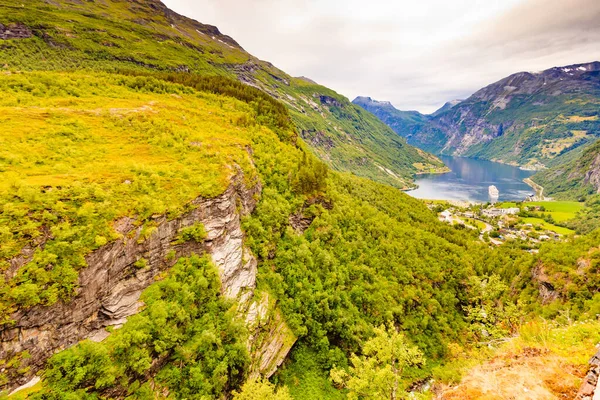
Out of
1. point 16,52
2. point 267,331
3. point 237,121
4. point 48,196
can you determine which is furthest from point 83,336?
point 16,52

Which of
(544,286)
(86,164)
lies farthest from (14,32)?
(544,286)

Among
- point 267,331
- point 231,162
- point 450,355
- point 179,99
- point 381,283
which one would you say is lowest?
point 450,355

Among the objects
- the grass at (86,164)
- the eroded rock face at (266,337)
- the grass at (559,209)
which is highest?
the grass at (559,209)

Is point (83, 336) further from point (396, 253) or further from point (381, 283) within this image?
point (396, 253)

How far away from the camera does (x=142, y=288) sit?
2222cm

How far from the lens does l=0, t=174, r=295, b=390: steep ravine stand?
632 inches

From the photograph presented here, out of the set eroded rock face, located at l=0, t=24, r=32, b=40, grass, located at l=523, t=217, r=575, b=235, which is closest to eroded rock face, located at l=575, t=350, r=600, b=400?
grass, located at l=523, t=217, r=575, b=235

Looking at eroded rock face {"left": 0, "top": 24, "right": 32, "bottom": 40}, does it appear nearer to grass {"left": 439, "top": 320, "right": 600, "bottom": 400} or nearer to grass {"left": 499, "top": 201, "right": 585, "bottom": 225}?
grass {"left": 439, "top": 320, "right": 600, "bottom": 400}

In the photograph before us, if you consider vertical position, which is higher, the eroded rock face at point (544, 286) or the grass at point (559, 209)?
the grass at point (559, 209)

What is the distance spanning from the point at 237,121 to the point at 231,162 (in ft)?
65.4

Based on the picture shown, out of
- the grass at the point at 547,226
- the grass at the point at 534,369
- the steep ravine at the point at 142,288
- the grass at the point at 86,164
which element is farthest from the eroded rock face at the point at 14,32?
the grass at the point at 547,226

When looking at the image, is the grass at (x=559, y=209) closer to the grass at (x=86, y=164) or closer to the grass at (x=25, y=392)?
the grass at (x=86, y=164)

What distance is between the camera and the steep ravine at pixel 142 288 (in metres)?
Answer: 16.0

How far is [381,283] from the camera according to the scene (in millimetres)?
48469
